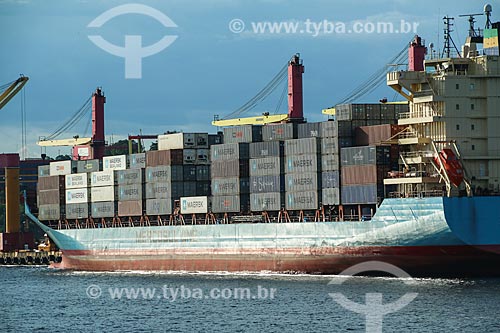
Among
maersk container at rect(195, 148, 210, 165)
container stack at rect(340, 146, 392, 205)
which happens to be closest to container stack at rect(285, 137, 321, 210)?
container stack at rect(340, 146, 392, 205)

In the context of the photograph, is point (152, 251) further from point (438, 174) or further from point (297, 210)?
point (438, 174)

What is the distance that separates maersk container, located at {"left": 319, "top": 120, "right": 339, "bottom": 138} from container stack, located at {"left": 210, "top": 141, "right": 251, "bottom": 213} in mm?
7455

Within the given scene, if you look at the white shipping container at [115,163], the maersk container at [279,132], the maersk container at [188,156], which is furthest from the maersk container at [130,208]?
the maersk container at [279,132]

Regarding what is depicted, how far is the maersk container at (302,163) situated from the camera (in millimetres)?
73500

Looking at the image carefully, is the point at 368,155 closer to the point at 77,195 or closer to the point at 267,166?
the point at 267,166

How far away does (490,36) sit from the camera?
229 ft

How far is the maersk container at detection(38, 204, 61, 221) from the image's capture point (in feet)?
322

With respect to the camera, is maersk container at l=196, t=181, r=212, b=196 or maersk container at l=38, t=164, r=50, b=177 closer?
maersk container at l=196, t=181, r=212, b=196

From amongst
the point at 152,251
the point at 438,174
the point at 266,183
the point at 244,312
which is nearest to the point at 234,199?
the point at 266,183

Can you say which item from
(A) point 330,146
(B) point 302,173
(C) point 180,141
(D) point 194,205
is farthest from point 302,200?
(C) point 180,141

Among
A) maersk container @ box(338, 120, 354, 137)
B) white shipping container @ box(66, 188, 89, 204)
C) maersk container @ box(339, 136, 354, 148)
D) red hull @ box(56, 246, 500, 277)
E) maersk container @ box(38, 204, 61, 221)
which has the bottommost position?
red hull @ box(56, 246, 500, 277)

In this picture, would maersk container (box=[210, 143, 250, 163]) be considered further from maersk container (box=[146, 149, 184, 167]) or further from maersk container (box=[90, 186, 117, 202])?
maersk container (box=[90, 186, 117, 202])

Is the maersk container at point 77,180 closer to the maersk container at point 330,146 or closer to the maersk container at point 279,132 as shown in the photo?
the maersk container at point 279,132

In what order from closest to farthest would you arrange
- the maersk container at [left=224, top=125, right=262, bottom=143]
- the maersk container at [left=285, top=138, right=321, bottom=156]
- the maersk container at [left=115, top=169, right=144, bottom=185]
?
the maersk container at [left=285, top=138, right=321, bottom=156] < the maersk container at [left=224, top=125, right=262, bottom=143] < the maersk container at [left=115, top=169, right=144, bottom=185]
